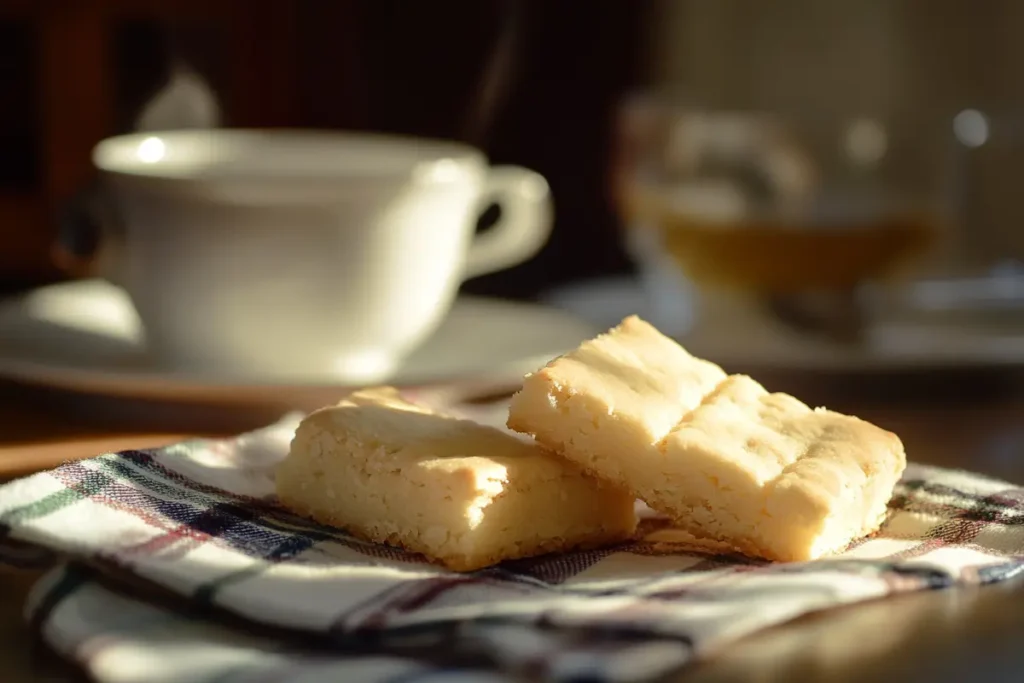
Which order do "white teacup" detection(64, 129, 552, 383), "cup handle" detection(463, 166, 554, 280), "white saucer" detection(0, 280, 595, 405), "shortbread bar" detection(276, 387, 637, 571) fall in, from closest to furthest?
"shortbread bar" detection(276, 387, 637, 571) < "white saucer" detection(0, 280, 595, 405) < "white teacup" detection(64, 129, 552, 383) < "cup handle" detection(463, 166, 554, 280)

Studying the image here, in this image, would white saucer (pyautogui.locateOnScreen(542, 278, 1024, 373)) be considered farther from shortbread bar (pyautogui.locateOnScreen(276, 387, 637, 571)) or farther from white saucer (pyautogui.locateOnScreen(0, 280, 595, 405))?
shortbread bar (pyautogui.locateOnScreen(276, 387, 637, 571))

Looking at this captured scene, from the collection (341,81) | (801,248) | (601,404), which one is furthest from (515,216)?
(341,81)

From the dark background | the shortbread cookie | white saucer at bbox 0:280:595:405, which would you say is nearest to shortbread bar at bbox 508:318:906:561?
the shortbread cookie

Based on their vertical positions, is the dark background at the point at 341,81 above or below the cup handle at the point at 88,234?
above

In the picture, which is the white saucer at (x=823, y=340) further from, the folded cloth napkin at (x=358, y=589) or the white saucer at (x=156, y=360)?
the folded cloth napkin at (x=358, y=589)

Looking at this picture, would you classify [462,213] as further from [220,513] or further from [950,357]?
[220,513]

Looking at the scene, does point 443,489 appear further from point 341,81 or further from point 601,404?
point 341,81

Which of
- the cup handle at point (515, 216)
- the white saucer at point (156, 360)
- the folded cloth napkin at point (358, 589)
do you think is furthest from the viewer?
the cup handle at point (515, 216)

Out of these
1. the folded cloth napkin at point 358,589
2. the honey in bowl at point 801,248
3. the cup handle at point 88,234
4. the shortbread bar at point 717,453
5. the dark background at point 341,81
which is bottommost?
the folded cloth napkin at point 358,589

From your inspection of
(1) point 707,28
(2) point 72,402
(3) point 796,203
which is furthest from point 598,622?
(1) point 707,28

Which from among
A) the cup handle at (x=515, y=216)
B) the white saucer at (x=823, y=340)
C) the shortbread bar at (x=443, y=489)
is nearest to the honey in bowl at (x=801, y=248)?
the white saucer at (x=823, y=340)
